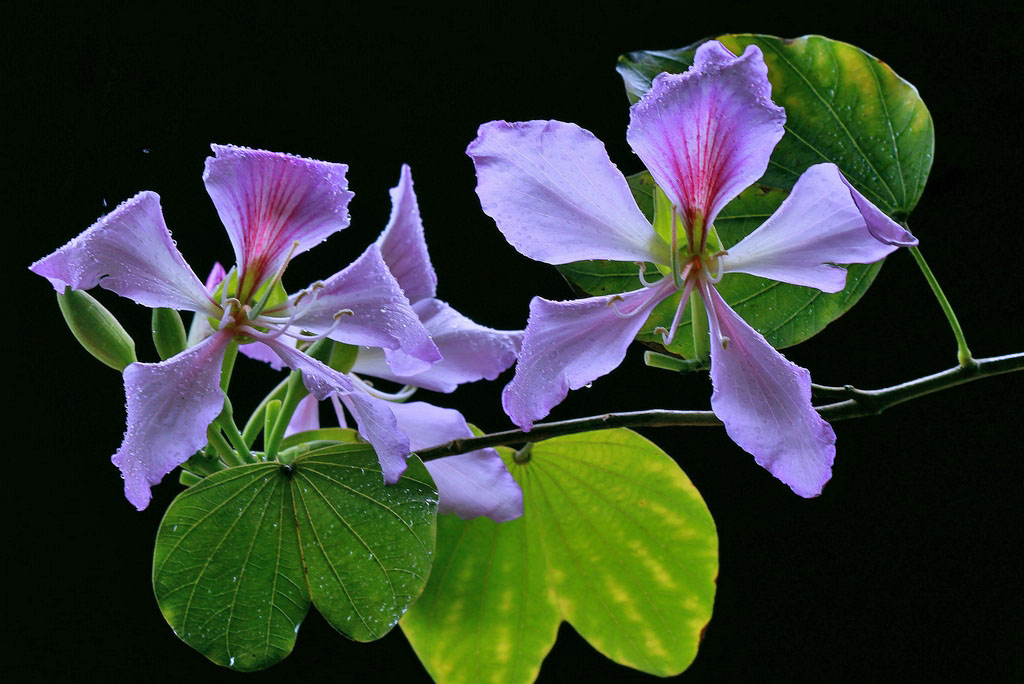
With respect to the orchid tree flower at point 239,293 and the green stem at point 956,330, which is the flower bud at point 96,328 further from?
the green stem at point 956,330

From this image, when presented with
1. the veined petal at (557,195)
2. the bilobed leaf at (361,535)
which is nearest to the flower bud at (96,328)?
the bilobed leaf at (361,535)

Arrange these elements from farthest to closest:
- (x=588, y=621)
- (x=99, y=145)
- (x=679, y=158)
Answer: (x=99, y=145), (x=588, y=621), (x=679, y=158)

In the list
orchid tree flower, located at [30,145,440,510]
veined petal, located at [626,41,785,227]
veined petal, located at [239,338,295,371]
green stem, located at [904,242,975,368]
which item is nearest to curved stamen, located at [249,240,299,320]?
orchid tree flower, located at [30,145,440,510]

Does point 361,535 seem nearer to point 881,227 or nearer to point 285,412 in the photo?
point 285,412

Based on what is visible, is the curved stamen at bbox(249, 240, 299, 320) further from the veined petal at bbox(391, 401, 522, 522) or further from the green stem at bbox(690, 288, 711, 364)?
the green stem at bbox(690, 288, 711, 364)

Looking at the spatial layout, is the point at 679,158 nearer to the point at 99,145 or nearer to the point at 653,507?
the point at 653,507

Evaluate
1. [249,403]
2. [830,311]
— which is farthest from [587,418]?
[249,403]
